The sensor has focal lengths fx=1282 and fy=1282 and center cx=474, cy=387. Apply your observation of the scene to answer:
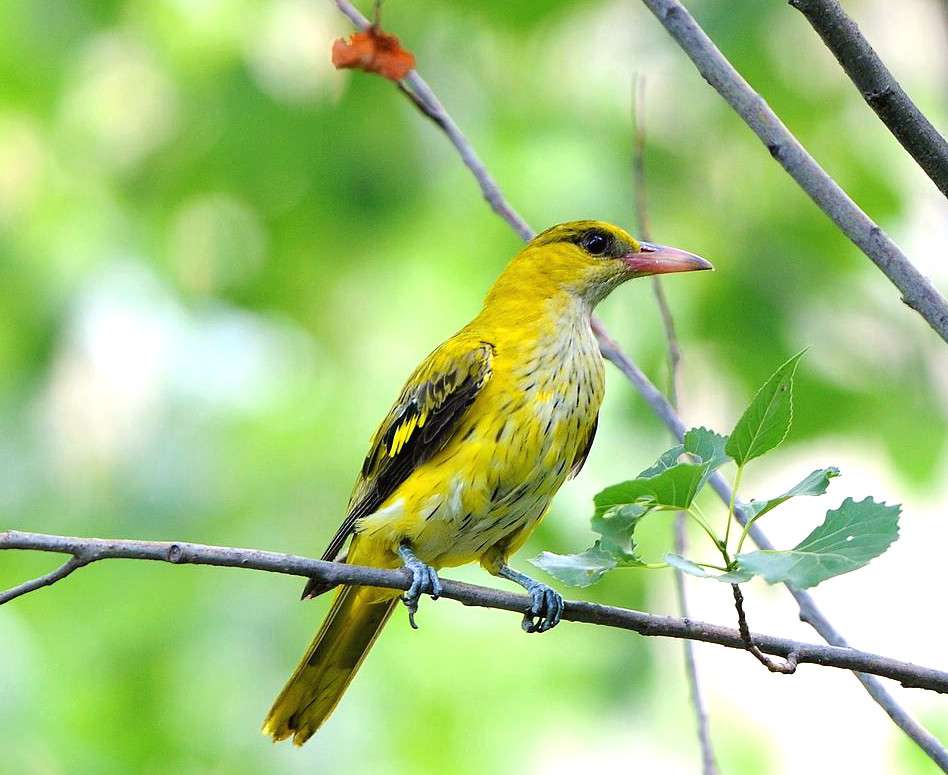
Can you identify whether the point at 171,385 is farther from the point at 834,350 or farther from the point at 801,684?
the point at 801,684

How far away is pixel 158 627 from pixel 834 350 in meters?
2.88

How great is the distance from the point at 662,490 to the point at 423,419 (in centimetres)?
185

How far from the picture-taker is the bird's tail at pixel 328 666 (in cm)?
404

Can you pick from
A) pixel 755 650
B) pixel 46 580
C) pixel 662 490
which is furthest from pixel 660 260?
pixel 46 580

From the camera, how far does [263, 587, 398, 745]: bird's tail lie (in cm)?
404

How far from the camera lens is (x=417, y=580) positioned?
10.3 ft

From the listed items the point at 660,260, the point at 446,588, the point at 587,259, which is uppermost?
the point at 587,259

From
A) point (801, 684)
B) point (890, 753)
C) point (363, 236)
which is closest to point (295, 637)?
point (363, 236)

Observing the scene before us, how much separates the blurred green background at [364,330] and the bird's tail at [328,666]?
953 millimetres

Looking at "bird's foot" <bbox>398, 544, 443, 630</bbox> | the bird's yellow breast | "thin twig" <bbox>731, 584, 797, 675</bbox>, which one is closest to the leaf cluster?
"thin twig" <bbox>731, 584, 797, 675</bbox>

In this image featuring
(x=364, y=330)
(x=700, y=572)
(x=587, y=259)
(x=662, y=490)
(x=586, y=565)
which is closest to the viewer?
(x=700, y=572)

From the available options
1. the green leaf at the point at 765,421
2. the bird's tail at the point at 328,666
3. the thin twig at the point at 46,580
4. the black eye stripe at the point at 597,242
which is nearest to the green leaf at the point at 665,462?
the green leaf at the point at 765,421

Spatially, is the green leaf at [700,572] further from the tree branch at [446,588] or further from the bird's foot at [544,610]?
the bird's foot at [544,610]

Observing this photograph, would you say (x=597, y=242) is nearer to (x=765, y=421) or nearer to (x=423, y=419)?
(x=423, y=419)
